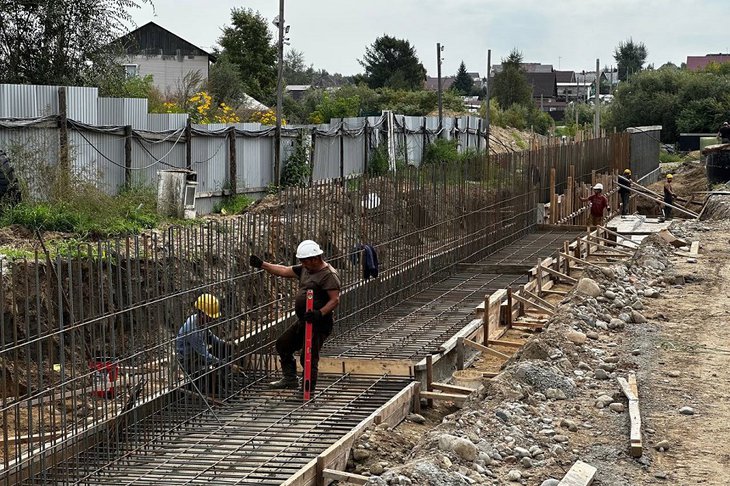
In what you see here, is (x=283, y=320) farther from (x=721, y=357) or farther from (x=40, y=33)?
(x=40, y=33)

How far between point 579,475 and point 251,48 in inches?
2124

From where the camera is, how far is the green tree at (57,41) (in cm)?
2505

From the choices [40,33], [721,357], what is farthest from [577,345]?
[40,33]

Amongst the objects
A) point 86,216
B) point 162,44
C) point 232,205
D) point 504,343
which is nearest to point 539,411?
point 504,343

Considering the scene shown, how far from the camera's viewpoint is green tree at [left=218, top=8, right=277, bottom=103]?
195ft

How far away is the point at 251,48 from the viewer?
60344mm

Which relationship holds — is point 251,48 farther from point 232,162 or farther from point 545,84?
point 545,84

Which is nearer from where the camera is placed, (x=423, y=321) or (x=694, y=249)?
(x=423, y=321)

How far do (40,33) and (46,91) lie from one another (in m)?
7.47

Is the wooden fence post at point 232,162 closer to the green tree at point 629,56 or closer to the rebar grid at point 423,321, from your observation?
the rebar grid at point 423,321

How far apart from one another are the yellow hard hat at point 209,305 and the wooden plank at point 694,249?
13664mm

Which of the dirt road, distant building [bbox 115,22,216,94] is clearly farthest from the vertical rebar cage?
distant building [bbox 115,22,216,94]

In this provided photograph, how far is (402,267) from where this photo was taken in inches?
640

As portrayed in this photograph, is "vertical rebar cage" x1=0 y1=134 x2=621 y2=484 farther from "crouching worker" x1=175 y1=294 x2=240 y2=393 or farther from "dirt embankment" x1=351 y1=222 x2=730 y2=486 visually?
"dirt embankment" x1=351 y1=222 x2=730 y2=486
